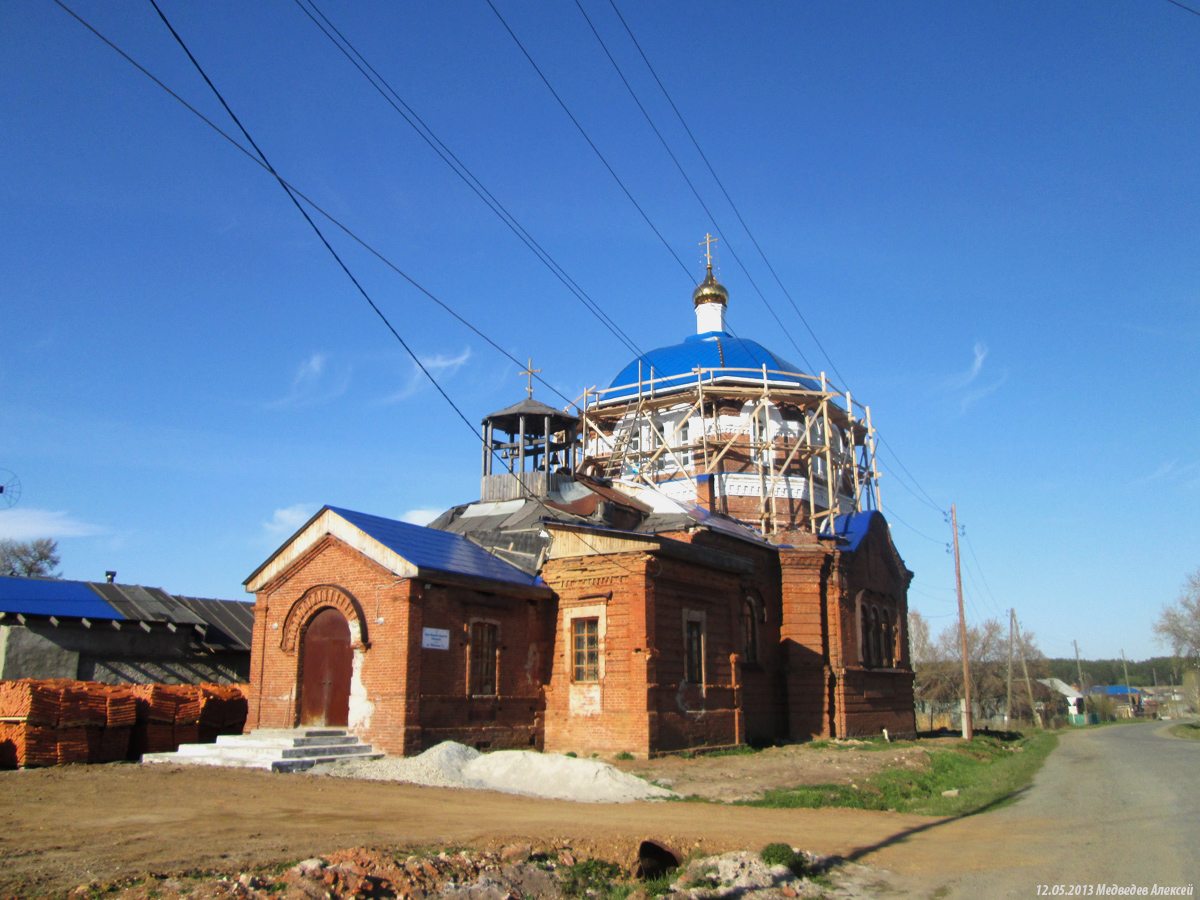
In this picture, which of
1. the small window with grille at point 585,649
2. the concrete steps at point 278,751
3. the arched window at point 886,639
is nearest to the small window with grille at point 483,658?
the small window with grille at point 585,649

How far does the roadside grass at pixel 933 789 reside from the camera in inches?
531

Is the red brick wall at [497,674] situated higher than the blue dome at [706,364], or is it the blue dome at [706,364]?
the blue dome at [706,364]

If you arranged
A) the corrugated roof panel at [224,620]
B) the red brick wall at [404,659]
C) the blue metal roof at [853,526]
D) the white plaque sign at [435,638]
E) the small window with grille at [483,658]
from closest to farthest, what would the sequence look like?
the red brick wall at [404,659] → the white plaque sign at [435,638] → the small window with grille at [483,658] → the corrugated roof panel at [224,620] → the blue metal roof at [853,526]

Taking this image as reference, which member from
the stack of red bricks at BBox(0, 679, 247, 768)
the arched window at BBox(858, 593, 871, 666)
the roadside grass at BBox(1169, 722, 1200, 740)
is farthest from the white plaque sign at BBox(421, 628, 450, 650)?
the roadside grass at BBox(1169, 722, 1200, 740)

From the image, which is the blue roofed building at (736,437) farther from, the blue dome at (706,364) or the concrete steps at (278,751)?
the concrete steps at (278,751)

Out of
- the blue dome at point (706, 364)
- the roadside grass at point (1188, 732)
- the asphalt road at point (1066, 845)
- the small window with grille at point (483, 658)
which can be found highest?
the blue dome at point (706, 364)

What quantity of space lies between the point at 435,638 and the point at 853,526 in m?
14.8

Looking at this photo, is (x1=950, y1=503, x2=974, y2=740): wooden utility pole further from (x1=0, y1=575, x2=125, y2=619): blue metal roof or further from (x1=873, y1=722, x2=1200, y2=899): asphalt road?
(x1=0, y1=575, x2=125, y2=619): blue metal roof

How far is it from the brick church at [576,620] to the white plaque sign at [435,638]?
0.13 feet

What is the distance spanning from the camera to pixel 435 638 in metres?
17.2

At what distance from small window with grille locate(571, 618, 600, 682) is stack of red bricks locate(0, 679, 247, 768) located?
7.41m

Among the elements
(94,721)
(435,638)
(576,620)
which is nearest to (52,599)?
(94,721)

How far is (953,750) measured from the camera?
24.1 meters

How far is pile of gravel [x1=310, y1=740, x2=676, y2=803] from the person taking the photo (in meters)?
13.5
